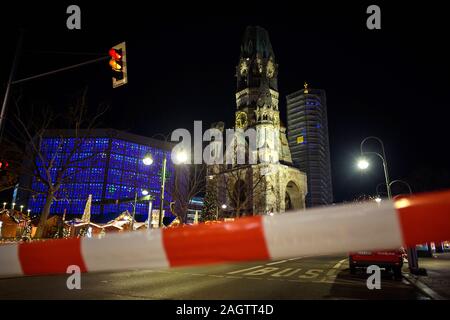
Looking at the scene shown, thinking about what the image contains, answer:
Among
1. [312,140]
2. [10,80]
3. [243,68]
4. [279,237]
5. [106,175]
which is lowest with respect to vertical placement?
[279,237]

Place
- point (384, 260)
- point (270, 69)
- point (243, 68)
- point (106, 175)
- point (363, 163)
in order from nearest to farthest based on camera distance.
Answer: point (384, 260), point (363, 163), point (270, 69), point (243, 68), point (106, 175)

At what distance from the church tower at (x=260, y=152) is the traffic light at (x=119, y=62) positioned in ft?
150

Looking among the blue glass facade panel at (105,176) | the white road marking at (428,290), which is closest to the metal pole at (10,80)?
the white road marking at (428,290)

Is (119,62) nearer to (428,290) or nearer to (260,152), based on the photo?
(428,290)

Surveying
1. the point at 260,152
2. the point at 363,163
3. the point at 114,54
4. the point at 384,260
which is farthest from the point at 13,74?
the point at 260,152

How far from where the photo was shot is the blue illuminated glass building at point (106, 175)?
253 feet

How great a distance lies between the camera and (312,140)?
281 feet

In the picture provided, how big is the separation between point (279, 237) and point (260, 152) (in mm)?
62675

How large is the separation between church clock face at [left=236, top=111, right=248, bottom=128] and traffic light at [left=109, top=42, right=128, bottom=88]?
64.9 m

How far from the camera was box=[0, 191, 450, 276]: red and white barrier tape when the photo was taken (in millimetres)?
1490

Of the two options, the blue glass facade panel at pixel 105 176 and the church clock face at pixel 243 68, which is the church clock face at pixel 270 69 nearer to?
the church clock face at pixel 243 68

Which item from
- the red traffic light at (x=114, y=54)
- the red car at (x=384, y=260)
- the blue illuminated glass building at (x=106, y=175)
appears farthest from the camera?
the blue illuminated glass building at (x=106, y=175)

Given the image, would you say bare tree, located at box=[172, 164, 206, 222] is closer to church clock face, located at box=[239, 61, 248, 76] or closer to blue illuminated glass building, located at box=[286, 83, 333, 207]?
church clock face, located at box=[239, 61, 248, 76]

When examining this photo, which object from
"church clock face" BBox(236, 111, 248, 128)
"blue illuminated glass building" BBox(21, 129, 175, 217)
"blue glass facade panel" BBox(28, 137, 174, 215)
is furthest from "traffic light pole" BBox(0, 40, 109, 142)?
"blue glass facade panel" BBox(28, 137, 174, 215)
